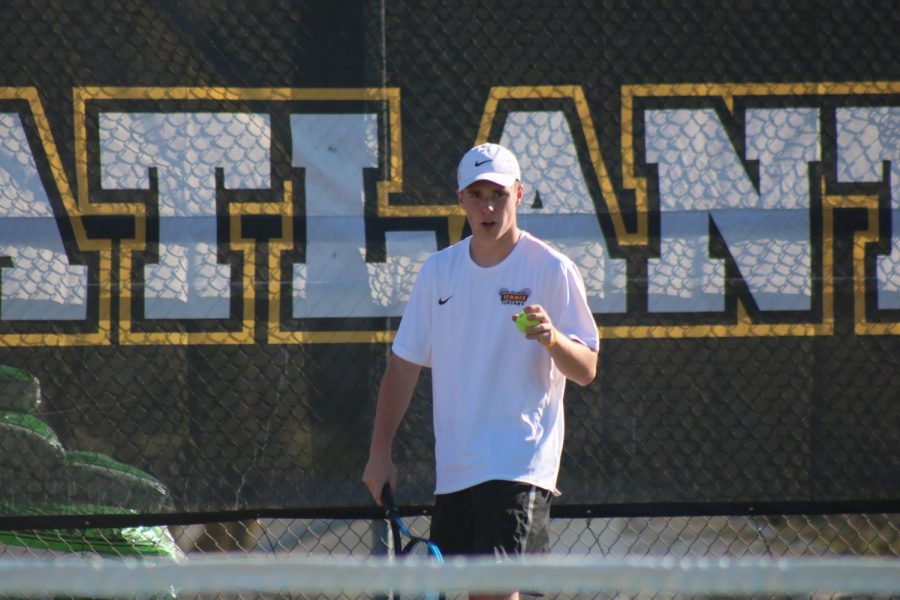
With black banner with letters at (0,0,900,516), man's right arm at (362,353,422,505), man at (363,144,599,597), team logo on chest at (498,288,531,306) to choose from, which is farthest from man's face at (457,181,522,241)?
black banner with letters at (0,0,900,516)

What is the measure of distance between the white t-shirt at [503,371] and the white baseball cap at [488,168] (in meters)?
0.19

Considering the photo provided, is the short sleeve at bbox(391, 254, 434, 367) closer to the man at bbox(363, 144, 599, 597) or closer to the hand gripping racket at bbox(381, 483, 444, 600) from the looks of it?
the man at bbox(363, 144, 599, 597)

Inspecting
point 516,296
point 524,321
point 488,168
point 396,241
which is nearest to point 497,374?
point 516,296

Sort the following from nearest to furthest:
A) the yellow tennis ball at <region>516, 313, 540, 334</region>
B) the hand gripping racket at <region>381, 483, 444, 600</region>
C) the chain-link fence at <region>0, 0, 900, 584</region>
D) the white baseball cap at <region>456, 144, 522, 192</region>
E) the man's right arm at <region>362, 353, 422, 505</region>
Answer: the yellow tennis ball at <region>516, 313, 540, 334</region> < the hand gripping racket at <region>381, 483, 444, 600</region> < the white baseball cap at <region>456, 144, 522, 192</region> < the man's right arm at <region>362, 353, 422, 505</region> < the chain-link fence at <region>0, 0, 900, 584</region>

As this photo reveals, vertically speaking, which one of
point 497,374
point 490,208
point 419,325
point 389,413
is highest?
point 490,208

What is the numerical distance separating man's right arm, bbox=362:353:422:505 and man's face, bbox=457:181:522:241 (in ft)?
1.54

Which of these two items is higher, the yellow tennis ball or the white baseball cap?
the white baseball cap

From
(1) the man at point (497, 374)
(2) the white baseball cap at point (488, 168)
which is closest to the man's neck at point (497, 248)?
(1) the man at point (497, 374)

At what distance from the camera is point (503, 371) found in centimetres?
291

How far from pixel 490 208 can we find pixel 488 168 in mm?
106

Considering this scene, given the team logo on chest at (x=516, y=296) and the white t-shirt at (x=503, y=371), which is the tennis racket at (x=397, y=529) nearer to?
the white t-shirt at (x=503, y=371)

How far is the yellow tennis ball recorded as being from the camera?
262cm

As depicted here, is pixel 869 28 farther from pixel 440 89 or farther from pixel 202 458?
pixel 202 458

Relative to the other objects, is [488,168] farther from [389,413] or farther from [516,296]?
[389,413]
